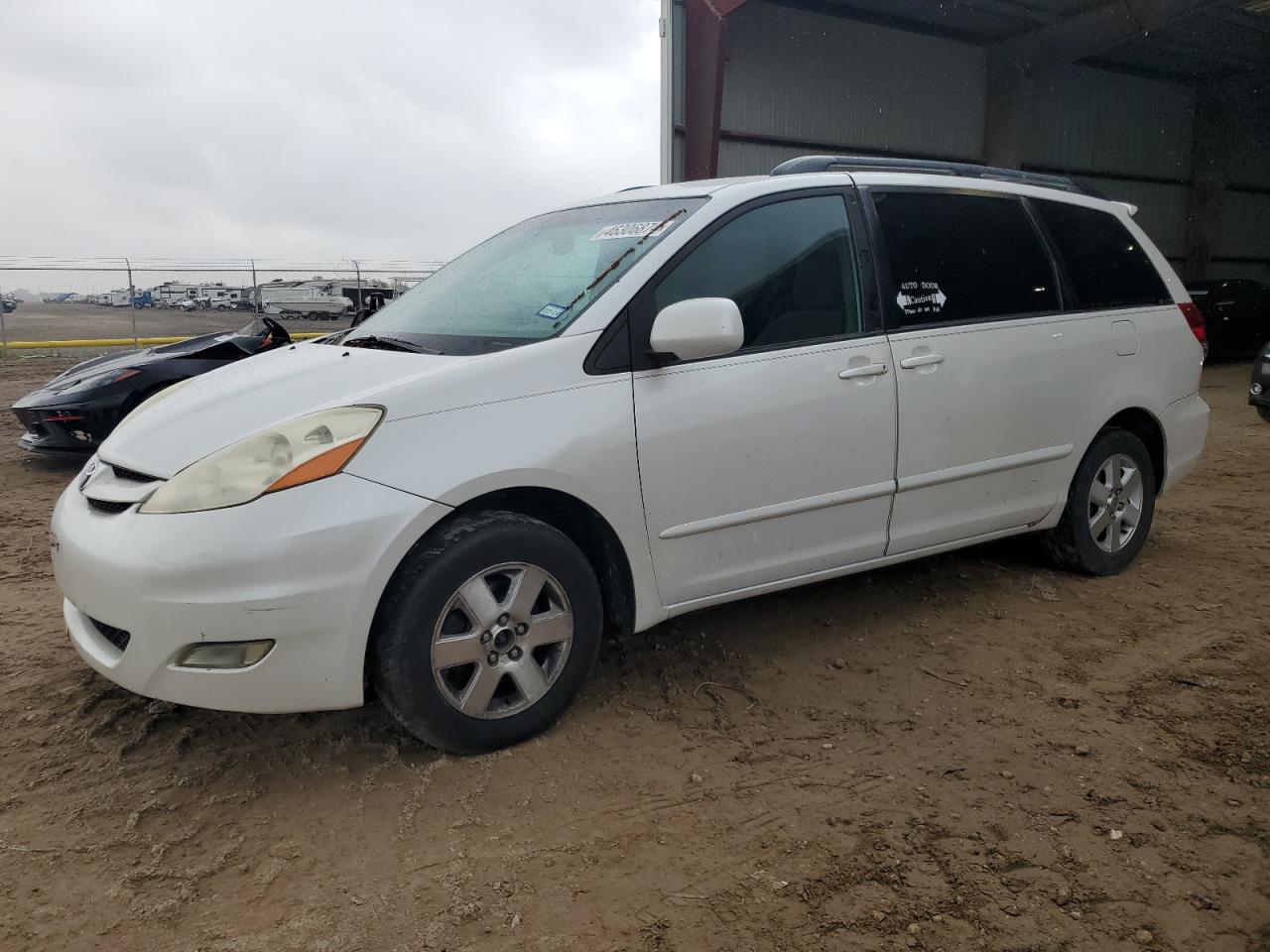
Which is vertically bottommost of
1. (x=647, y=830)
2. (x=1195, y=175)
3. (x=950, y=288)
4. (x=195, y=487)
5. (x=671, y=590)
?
(x=647, y=830)

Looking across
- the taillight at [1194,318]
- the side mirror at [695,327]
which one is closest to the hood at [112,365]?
the side mirror at [695,327]

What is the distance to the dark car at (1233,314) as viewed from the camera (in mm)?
15031

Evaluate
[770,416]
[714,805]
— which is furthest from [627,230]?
[714,805]

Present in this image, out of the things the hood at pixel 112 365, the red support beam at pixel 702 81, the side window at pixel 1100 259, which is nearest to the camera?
the side window at pixel 1100 259

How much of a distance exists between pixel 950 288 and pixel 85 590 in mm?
3045

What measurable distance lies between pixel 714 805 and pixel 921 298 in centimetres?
202

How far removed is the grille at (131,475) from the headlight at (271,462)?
4.9 inches

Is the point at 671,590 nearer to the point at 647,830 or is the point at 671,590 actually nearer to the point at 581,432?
the point at 581,432

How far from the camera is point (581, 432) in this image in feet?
9.02

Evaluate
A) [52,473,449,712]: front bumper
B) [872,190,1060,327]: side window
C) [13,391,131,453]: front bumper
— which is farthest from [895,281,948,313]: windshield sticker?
[13,391,131,453]: front bumper

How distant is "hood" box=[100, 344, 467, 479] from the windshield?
217 millimetres

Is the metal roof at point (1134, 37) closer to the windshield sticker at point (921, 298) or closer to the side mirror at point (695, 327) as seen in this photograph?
the windshield sticker at point (921, 298)

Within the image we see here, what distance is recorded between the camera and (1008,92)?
16828mm

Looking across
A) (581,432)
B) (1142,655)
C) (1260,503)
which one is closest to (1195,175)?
(1260,503)
